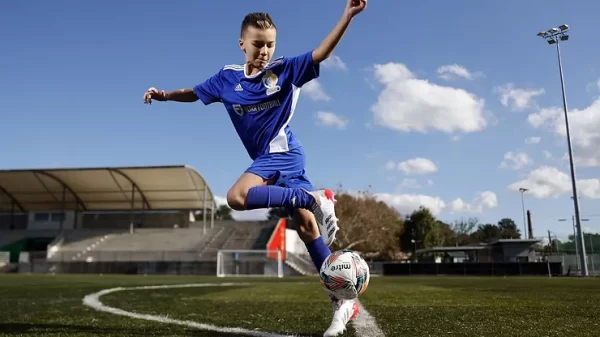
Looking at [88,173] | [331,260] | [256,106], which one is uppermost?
[88,173]

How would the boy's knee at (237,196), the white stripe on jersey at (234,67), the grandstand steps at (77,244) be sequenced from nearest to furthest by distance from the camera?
1. the boy's knee at (237,196)
2. the white stripe on jersey at (234,67)
3. the grandstand steps at (77,244)

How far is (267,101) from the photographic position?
385 centimetres

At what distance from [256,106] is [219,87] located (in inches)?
20.6

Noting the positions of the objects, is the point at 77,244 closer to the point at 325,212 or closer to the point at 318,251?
the point at 318,251

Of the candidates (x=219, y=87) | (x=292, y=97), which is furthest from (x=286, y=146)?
(x=219, y=87)

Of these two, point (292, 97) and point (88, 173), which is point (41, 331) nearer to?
point (292, 97)

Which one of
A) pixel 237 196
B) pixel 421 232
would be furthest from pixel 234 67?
pixel 421 232

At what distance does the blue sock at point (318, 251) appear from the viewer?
3846mm

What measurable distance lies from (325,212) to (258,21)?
162 centimetres

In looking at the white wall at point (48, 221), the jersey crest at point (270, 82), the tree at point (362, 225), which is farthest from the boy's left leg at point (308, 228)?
the white wall at point (48, 221)

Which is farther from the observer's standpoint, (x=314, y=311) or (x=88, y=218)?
(x=88, y=218)

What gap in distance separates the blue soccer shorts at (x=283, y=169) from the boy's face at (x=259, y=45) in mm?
761

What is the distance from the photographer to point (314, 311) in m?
4.88

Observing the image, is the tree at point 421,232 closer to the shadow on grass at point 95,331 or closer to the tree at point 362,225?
the tree at point 362,225
